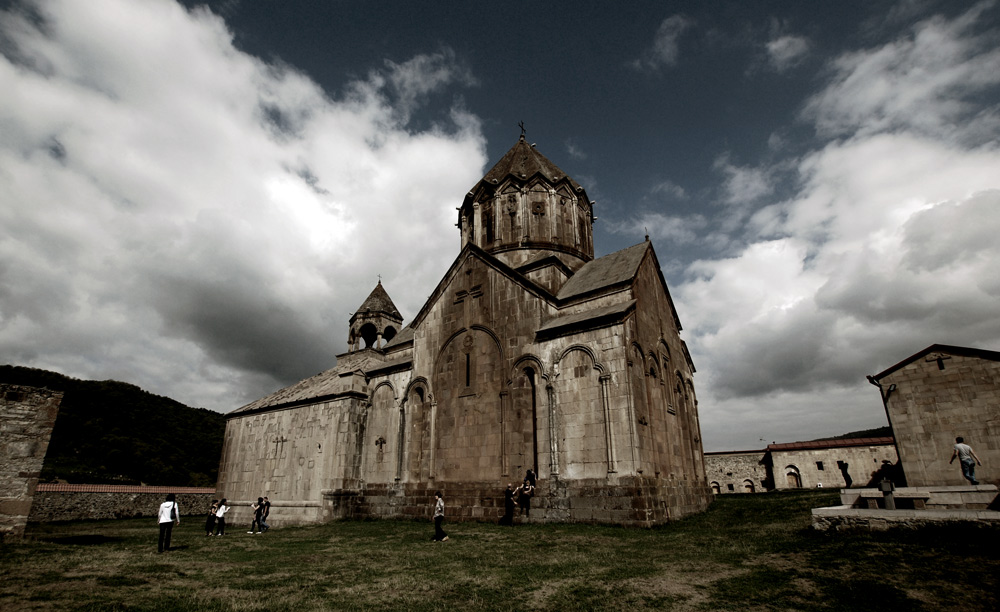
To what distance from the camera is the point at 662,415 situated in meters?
14.9

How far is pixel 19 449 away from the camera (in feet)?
34.8

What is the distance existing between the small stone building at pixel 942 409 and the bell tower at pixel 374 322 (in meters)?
21.9

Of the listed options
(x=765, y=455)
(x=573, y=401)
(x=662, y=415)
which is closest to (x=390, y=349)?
(x=573, y=401)

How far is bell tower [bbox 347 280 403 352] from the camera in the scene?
27.2 metres

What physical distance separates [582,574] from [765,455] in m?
25.9

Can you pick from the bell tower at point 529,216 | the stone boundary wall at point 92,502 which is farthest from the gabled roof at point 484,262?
the stone boundary wall at point 92,502

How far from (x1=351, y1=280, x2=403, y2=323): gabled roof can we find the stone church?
600 cm

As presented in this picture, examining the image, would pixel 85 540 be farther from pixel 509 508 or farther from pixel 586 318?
pixel 586 318

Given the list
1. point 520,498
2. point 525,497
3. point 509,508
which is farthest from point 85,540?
point 525,497

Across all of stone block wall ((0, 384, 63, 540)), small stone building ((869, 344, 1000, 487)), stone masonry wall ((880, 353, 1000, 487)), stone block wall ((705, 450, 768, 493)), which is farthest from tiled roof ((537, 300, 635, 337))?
stone block wall ((705, 450, 768, 493))

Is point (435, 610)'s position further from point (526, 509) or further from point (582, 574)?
point (526, 509)

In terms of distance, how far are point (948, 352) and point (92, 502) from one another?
112 ft

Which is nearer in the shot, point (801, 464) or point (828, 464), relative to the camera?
point (828, 464)

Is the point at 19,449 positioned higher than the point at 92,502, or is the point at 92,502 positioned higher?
the point at 19,449
